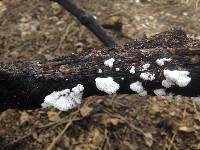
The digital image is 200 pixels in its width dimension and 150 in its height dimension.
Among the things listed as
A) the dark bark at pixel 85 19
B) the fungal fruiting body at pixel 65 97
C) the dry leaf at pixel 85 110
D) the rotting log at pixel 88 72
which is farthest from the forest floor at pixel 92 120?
the fungal fruiting body at pixel 65 97

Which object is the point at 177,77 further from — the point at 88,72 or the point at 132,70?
the point at 88,72

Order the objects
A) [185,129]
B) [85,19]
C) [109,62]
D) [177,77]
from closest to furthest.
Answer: [177,77] → [109,62] → [185,129] → [85,19]

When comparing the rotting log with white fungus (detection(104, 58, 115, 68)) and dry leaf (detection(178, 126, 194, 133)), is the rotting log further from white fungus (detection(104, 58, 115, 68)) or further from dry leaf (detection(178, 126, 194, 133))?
dry leaf (detection(178, 126, 194, 133))

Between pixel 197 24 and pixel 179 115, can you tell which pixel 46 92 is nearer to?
pixel 179 115

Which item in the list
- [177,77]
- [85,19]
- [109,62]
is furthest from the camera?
[85,19]

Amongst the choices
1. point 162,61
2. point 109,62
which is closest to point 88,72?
point 109,62

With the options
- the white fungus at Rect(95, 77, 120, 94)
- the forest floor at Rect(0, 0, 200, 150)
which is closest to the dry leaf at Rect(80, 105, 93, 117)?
the forest floor at Rect(0, 0, 200, 150)

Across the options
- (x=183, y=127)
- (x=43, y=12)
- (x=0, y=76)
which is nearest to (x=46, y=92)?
(x=0, y=76)
